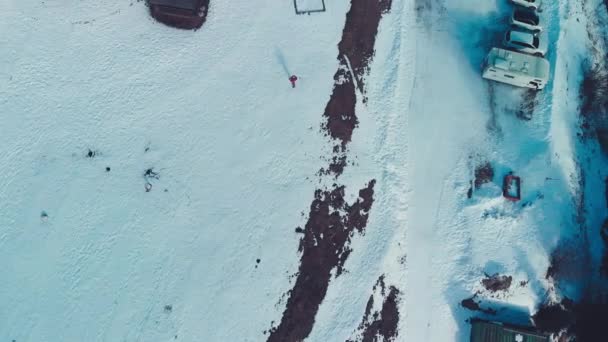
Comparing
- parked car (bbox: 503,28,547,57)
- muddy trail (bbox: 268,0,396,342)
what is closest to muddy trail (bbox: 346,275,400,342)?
muddy trail (bbox: 268,0,396,342)

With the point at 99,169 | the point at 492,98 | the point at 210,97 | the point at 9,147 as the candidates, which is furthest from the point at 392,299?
the point at 9,147

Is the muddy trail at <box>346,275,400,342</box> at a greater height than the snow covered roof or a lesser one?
lesser

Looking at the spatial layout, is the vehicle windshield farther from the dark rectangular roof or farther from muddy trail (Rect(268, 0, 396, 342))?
the dark rectangular roof

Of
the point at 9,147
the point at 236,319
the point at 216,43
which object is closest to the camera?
the point at 236,319

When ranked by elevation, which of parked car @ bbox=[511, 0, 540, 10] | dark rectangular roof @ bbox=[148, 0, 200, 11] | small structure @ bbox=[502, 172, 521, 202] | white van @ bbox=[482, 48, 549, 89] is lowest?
small structure @ bbox=[502, 172, 521, 202]

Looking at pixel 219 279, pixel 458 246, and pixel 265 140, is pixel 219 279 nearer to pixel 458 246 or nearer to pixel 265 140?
pixel 265 140

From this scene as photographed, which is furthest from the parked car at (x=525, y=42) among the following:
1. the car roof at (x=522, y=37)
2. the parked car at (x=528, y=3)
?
the parked car at (x=528, y=3)
